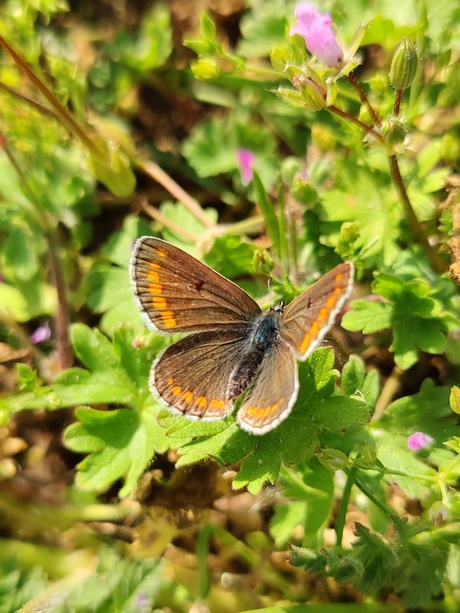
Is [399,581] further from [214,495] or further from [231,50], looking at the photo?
[231,50]

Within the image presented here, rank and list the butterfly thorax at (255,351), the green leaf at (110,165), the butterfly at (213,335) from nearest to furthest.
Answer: the butterfly at (213,335)
the butterfly thorax at (255,351)
the green leaf at (110,165)

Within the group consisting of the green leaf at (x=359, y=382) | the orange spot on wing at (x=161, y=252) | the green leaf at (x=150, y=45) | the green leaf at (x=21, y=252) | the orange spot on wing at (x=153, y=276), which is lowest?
the green leaf at (x=359, y=382)

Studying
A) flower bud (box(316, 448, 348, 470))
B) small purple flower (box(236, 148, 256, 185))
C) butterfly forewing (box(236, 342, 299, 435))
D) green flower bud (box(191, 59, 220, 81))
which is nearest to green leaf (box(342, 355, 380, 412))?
flower bud (box(316, 448, 348, 470))

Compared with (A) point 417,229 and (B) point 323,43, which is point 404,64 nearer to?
(B) point 323,43

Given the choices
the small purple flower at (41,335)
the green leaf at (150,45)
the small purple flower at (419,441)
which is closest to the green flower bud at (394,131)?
the small purple flower at (419,441)

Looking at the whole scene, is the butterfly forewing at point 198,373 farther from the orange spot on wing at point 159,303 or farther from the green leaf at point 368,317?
the green leaf at point 368,317

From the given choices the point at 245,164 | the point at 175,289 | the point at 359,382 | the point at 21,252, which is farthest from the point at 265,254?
the point at 21,252

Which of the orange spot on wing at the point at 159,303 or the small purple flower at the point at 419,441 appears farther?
the small purple flower at the point at 419,441
